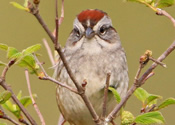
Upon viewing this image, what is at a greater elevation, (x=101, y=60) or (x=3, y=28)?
(x=3, y=28)

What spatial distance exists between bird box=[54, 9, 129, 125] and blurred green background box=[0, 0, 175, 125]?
2.41 meters

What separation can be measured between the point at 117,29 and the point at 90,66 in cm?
337

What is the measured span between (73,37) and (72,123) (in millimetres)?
585

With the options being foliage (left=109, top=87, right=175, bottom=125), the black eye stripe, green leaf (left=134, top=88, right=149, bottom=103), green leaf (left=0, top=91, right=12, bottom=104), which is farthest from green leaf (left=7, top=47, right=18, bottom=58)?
the black eye stripe

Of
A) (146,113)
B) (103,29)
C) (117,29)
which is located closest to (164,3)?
(146,113)

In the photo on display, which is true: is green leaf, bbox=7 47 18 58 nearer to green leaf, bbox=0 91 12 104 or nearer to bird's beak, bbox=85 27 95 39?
green leaf, bbox=0 91 12 104

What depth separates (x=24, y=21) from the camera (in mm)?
6586

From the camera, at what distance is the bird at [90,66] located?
306cm

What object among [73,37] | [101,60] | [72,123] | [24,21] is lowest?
[72,123]

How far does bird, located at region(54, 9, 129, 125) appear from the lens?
10.0ft

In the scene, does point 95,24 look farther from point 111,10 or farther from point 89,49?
point 111,10

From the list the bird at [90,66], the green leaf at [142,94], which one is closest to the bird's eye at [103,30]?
the bird at [90,66]

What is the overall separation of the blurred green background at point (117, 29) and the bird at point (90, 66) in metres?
2.41

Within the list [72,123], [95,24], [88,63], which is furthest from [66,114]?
[95,24]
